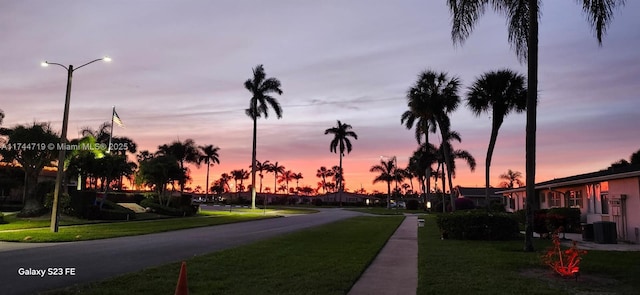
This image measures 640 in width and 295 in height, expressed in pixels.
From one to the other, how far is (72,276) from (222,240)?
29.8 feet

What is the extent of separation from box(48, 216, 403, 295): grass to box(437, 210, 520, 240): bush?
5.91m

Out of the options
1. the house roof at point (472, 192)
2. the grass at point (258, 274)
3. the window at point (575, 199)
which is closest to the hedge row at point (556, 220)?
the window at point (575, 199)

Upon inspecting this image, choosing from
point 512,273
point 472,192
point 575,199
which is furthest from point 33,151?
point 472,192

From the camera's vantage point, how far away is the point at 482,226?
19328 millimetres

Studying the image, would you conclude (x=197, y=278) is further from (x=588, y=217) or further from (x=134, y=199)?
(x=134, y=199)

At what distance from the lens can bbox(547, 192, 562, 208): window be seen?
28.4m

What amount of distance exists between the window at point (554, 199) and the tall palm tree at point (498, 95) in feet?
13.6

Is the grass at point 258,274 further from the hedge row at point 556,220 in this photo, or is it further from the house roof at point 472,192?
the house roof at point 472,192

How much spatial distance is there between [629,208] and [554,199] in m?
11.2

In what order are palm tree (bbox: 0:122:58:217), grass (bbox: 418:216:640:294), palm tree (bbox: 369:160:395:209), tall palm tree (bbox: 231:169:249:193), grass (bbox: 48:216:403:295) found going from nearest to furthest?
grass (bbox: 48:216:403:295), grass (bbox: 418:216:640:294), palm tree (bbox: 0:122:58:217), palm tree (bbox: 369:160:395:209), tall palm tree (bbox: 231:169:249:193)

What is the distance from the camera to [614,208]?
63.5ft

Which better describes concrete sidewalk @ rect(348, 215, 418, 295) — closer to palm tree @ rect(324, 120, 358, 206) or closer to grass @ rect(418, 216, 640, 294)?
grass @ rect(418, 216, 640, 294)

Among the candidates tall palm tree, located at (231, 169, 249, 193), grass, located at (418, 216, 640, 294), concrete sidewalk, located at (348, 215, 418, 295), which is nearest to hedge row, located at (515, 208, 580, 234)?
grass, located at (418, 216, 640, 294)

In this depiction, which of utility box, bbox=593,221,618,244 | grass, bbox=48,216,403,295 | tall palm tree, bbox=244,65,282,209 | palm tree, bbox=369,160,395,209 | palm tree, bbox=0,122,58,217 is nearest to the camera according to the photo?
grass, bbox=48,216,403,295
